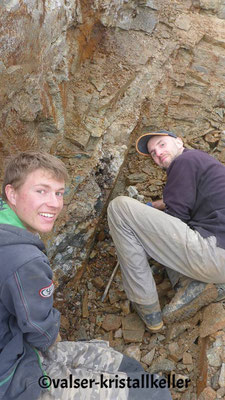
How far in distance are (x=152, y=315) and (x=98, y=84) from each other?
2.72m

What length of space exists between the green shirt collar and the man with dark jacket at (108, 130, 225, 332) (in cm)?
127

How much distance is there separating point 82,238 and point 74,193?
1.66ft

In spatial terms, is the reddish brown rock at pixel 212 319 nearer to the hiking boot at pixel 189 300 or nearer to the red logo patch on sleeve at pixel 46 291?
the hiking boot at pixel 189 300

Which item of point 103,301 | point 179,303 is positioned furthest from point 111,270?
point 179,303

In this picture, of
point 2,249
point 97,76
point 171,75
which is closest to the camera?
point 2,249

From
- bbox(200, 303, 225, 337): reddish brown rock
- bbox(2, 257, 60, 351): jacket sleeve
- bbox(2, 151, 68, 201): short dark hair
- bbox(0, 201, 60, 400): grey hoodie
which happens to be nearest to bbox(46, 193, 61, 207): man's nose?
bbox(2, 151, 68, 201): short dark hair

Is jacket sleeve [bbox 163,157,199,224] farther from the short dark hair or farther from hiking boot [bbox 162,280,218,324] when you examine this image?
the short dark hair

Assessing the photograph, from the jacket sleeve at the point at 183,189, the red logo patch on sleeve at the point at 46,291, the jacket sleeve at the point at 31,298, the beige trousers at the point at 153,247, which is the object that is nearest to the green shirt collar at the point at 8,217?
the jacket sleeve at the point at 31,298

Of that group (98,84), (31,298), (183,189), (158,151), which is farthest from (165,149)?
(31,298)

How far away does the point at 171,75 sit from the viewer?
4.73 meters

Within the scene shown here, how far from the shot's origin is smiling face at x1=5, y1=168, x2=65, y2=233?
2.24 m

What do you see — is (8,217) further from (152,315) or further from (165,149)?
(165,149)

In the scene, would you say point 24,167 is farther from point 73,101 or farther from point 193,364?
point 193,364

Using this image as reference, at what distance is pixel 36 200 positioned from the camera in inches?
88.7
